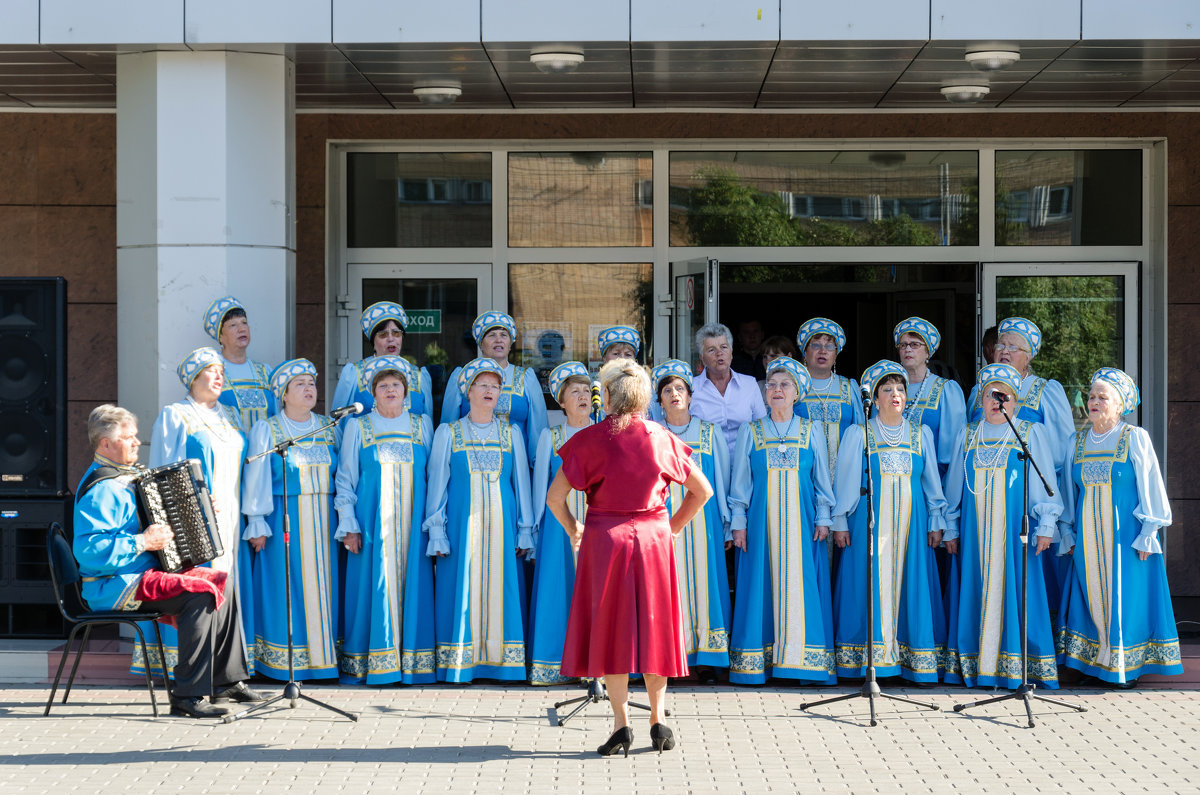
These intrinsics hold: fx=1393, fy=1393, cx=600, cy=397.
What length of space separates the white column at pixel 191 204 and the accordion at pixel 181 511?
1118mm

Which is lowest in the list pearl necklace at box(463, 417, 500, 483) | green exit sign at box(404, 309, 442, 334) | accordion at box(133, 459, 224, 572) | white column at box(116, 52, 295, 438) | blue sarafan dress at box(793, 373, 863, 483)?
accordion at box(133, 459, 224, 572)

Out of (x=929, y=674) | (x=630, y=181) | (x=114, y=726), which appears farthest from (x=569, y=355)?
(x=114, y=726)

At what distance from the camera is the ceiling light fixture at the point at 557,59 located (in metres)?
7.27

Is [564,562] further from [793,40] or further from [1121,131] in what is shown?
[1121,131]

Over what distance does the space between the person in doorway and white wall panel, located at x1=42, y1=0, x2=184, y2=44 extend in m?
4.10

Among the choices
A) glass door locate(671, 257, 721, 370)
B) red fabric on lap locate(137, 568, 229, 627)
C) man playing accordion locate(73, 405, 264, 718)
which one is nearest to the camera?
man playing accordion locate(73, 405, 264, 718)

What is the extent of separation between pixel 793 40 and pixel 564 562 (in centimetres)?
286

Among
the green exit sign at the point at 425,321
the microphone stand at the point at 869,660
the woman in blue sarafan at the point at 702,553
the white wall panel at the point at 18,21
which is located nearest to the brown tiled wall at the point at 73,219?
the green exit sign at the point at 425,321

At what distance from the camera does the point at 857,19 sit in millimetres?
6934

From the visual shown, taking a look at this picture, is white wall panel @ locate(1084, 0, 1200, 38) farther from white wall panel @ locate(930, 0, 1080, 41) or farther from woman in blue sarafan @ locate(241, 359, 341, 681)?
woman in blue sarafan @ locate(241, 359, 341, 681)

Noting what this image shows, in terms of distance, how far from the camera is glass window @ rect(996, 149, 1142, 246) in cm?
936

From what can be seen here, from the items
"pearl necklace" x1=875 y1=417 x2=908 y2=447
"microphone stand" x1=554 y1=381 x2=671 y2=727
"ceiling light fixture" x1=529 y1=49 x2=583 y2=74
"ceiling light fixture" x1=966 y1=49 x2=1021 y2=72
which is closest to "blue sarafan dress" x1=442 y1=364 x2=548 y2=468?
"microphone stand" x1=554 y1=381 x2=671 y2=727

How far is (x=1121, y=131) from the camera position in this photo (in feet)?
30.2

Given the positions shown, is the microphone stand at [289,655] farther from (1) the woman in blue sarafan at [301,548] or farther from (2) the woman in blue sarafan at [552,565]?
(2) the woman in blue sarafan at [552,565]
